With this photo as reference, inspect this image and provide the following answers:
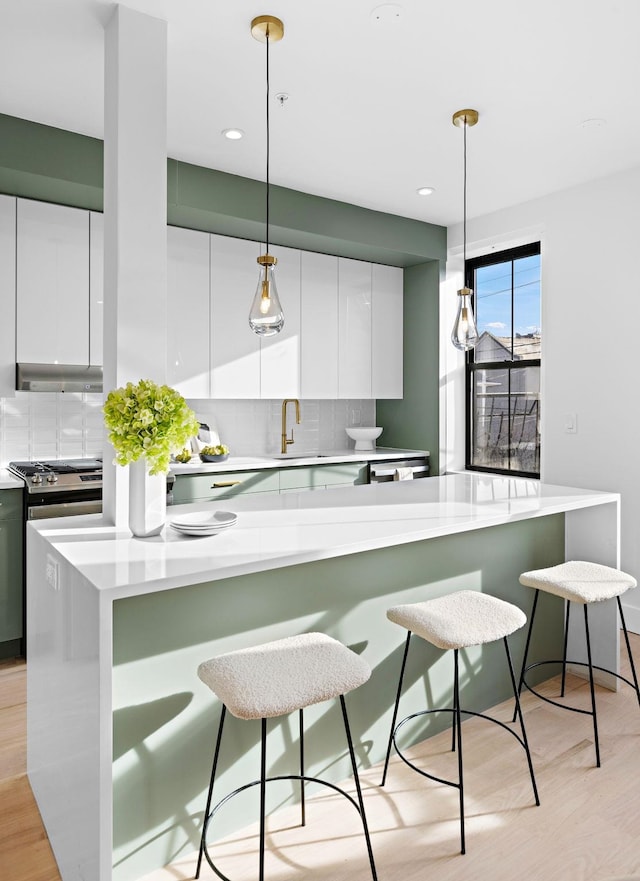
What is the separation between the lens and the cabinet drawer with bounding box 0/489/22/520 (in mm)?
3072

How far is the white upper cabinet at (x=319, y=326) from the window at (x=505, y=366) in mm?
1072

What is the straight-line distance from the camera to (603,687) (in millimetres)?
2838

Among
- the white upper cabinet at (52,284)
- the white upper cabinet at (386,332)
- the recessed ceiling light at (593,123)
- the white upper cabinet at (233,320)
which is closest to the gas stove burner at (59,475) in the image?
the white upper cabinet at (52,284)

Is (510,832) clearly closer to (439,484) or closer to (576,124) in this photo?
(439,484)

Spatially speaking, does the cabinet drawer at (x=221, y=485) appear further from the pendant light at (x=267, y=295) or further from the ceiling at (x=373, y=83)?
the ceiling at (x=373, y=83)

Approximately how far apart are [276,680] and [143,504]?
2.22ft

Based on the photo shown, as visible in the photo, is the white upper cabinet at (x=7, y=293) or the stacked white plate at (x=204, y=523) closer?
the stacked white plate at (x=204, y=523)

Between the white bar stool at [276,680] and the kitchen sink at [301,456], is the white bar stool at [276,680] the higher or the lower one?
the lower one

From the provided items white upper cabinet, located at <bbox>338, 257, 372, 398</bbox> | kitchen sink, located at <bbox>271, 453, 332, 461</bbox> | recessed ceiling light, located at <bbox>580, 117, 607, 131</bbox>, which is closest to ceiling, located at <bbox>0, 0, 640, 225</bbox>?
recessed ceiling light, located at <bbox>580, 117, 607, 131</bbox>

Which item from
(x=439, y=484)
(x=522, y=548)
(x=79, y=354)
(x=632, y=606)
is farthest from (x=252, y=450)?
(x=632, y=606)

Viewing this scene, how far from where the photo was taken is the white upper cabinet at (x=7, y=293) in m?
3.18

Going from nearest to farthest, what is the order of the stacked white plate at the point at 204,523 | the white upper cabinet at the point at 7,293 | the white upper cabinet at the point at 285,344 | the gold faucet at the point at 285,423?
the stacked white plate at the point at 204,523, the white upper cabinet at the point at 7,293, the white upper cabinet at the point at 285,344, the gold faucet at the point at 285,423

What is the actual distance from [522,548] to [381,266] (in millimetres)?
2725

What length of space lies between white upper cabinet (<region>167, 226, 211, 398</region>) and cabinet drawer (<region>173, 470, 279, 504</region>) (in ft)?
1.75
